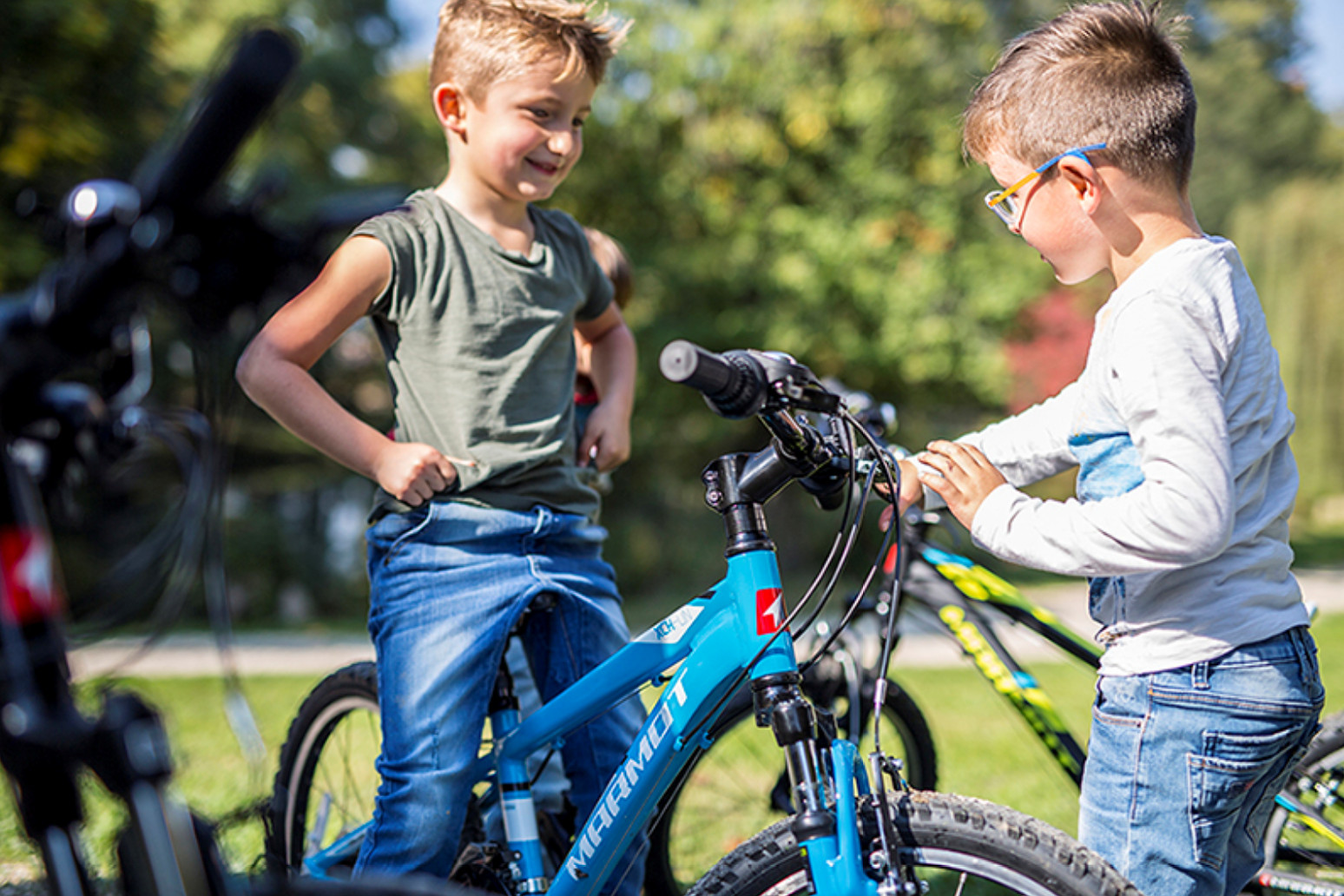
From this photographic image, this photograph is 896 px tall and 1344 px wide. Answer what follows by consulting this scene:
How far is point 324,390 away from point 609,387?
78cm

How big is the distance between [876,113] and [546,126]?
11722 mm

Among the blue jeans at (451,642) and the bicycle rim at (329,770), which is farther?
the bicycle rim at (329,770)

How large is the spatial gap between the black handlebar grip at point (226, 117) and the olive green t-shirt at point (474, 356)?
41.6 inches

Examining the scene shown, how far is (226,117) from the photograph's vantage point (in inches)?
39.9

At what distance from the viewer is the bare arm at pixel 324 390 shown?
6.56ft

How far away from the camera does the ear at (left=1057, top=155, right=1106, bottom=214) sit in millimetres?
1692

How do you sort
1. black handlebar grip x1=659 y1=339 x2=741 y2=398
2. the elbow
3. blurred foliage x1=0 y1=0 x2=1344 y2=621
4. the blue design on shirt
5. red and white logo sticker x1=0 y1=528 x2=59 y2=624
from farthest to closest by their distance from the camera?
blurred foliage x1=0 y1=0 x2=1344 y2=621
the elbow
the blue design on shirt
black handlebar grip x1=659 y1=339 x2=741 y2=398
red and white logo sticker x1=0 y1=528 x2=59 y2=624

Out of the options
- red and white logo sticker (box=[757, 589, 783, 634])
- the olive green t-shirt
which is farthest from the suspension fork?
the olive green t-shirt

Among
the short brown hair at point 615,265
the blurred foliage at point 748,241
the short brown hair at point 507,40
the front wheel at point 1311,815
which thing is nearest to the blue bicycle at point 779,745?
the short brown hair at point 507,40

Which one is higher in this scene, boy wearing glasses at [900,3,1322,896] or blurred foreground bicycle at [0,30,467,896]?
boy wearing glasses at [900,3,1322,896]

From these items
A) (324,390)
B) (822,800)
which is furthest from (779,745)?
(324,390)

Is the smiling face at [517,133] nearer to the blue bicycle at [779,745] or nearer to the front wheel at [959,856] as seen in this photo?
the blue bicycle at [779,745]

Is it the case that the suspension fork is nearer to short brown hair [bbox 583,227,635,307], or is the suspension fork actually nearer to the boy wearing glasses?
the boy wearing glasses

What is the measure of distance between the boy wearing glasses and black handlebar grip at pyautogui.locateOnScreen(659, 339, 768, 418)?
432mm
